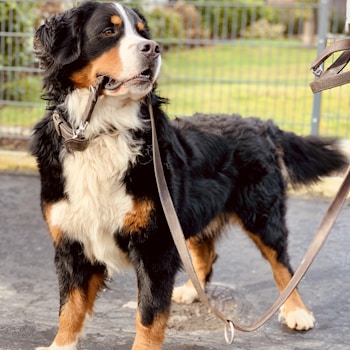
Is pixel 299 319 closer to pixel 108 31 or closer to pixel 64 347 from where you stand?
pixel 64 347

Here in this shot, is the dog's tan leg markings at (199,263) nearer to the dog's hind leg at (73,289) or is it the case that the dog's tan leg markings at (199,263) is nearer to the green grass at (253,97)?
the dog's hind leg at (73,289)

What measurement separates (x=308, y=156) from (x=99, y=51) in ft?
6.42

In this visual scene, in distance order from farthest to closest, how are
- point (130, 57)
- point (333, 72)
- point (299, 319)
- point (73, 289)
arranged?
point (299, 319), point (73, 289), point (130, 57), point (333, 72)

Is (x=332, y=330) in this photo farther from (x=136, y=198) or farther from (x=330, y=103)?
(x=330, y=103)

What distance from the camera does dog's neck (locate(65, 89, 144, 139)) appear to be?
12.3 feet

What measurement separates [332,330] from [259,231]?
757mm

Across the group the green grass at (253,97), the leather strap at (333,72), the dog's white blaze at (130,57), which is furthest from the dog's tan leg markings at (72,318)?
the green grass at (253,97)

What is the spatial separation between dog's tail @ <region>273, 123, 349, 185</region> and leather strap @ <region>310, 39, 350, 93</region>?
166 cm

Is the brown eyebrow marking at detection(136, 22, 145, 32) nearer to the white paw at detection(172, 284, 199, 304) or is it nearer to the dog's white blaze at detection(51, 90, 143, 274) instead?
the dog's white blaze at detection(51, 90, 143, 274)

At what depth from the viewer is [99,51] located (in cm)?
367

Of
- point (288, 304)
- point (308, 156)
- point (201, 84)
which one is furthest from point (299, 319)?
point (201, 84)

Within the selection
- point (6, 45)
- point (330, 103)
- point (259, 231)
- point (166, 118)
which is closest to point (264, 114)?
point (330, 103)

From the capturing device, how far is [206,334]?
448 centimetres

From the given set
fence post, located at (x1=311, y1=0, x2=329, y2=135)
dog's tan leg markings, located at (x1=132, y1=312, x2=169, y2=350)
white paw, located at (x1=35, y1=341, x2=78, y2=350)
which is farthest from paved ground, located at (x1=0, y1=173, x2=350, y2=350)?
fence post, located at (x1=311, y1=0, x2=329, y2=135)
